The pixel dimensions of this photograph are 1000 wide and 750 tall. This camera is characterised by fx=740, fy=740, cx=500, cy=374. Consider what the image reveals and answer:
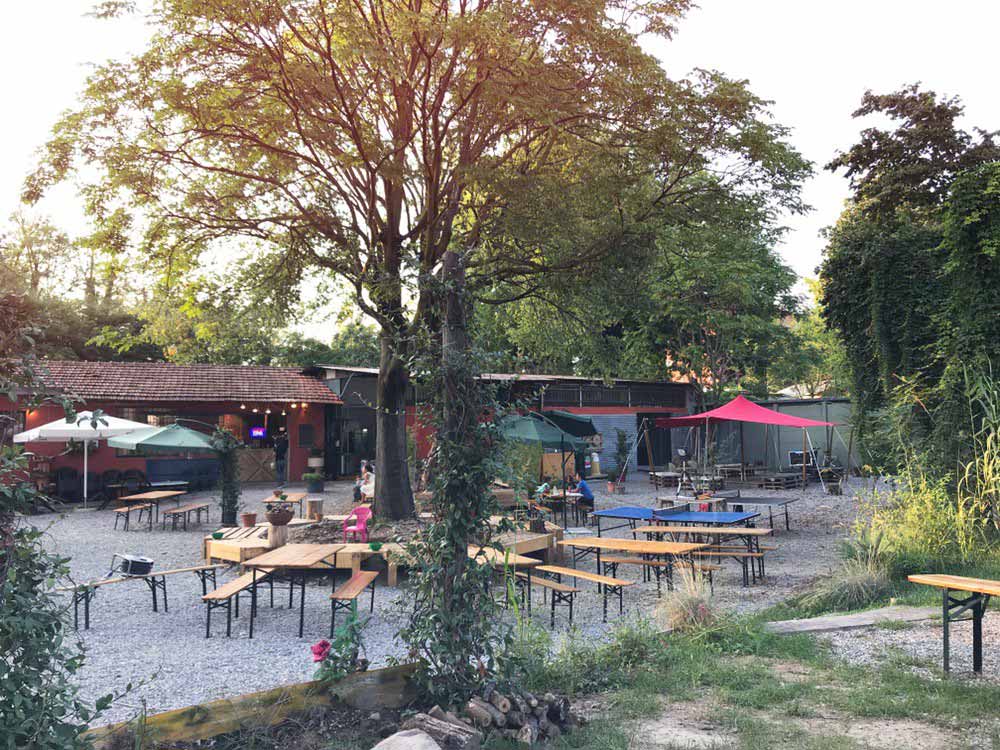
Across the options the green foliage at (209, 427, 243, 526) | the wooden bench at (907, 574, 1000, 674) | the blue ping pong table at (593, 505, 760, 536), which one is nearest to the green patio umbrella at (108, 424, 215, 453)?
the green foliage at (209, 427, 243, 526)

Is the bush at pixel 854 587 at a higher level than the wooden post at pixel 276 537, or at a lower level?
lower

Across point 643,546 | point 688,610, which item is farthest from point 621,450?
point 688,610

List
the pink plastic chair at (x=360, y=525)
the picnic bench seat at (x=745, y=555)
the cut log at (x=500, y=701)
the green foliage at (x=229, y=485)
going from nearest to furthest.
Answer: the cut log at (x=500, y=701)
the picnic bench seat at (x=745, y=555)
the pink plastic chair at (x=360, y=525)
the green foliage at (x=229, y=485)

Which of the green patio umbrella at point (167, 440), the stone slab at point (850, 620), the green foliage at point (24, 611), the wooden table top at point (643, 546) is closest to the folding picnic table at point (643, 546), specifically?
the wooden table top at point (643, 546)

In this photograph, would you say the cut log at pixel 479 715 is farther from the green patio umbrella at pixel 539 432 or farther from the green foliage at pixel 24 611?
the green patio umbrella at pixel 539 432

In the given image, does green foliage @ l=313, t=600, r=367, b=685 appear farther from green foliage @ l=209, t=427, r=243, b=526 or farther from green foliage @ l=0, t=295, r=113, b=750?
green foliage @ l=209, t=427, r=243, b=526

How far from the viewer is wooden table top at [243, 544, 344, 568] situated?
7.80m

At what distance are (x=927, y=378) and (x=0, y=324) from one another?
45.9ft

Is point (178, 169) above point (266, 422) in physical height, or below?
above

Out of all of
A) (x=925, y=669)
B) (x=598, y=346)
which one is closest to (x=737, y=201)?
(x=598, y=346)

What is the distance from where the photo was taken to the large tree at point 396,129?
33.5 feet

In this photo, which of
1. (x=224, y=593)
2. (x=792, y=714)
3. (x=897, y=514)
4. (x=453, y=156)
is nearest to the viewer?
(x=792, y=714)

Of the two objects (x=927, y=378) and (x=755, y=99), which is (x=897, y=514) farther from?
(x=755, y=99)

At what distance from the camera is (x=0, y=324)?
10.3 feet
